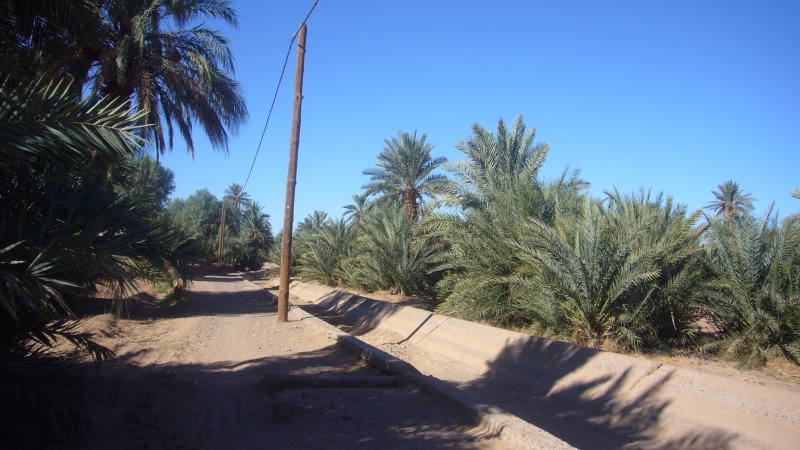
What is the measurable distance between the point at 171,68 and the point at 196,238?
5.19m

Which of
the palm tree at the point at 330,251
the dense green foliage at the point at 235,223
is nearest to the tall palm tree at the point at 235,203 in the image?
the dense green foliage at the point at 235,223

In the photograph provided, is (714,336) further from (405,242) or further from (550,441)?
(405,242)

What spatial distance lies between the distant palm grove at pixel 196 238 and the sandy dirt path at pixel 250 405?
75 cm

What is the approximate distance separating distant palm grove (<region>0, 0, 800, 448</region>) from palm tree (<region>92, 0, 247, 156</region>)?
51mm

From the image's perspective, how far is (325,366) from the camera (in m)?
7.95

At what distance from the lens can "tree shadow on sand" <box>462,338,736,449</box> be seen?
5.45 meters

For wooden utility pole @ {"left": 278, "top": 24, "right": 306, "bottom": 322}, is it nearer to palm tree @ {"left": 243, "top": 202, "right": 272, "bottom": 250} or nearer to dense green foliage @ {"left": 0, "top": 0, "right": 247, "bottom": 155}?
dense green foliage @ {"left": 0, "top": 0, "right": 247, "bottom": 155}

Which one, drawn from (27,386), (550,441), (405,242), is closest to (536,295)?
(550,441)

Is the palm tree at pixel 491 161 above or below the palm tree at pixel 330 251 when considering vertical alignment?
above

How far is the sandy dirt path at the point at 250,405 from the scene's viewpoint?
460 centimetres

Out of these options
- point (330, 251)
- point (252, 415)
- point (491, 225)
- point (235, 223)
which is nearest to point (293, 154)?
point (491, 225)

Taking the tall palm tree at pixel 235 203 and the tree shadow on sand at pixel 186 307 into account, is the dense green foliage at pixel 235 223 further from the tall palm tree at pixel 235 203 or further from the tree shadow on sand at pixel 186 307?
the tree shadow on sand at pixel 186 307

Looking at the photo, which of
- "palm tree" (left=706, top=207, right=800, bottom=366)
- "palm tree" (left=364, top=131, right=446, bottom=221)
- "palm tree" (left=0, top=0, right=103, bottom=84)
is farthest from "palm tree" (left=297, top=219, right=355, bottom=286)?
"palm tree" (left=0, top=0, right=103, bottom=84)

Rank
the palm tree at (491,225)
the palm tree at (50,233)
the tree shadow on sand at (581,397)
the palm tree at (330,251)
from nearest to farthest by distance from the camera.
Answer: the palm tree at (50,233)
the tree shadow on sand at (581,397)
the palm tree at (491,225)
the palm tree at (330,251)
